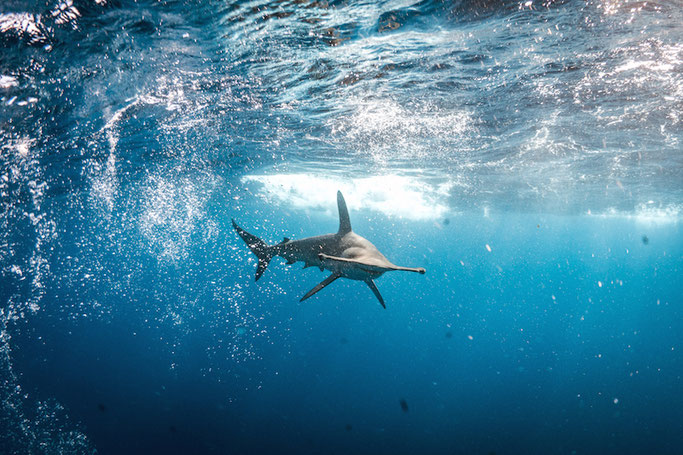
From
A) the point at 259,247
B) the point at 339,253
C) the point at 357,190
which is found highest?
the point at 339,253

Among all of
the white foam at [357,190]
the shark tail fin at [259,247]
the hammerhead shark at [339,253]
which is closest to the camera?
the hammerhead shark at [339,253]

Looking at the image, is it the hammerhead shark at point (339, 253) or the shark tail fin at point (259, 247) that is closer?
the hammerhead shark at point (339, 253)

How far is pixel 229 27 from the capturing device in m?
6.21

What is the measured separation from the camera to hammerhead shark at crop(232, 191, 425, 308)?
3.75 metres

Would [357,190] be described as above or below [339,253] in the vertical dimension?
below

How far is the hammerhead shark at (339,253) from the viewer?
375 centimetres

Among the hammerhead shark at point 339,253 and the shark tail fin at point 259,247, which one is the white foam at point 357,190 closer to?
the shark tail fin at point 259,247

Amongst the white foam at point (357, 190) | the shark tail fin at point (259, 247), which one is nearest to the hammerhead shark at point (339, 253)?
the shark tail fin at point (259, 247)

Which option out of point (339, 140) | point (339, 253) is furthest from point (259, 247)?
point (339, 140)

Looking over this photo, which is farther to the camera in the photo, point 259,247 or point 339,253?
point 259,247

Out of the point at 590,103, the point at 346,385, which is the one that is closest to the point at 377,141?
the point at 590,103

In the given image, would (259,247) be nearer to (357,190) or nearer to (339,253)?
(339,253)

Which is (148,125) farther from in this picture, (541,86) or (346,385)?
(346,385)

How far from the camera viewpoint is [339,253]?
5066mm
